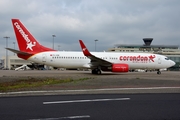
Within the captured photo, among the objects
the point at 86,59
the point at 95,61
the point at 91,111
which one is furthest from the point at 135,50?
the point at 91,111

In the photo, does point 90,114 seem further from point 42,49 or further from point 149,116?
point 42,49

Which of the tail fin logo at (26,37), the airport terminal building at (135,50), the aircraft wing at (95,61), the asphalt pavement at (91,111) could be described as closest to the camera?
the asphalt pavement at (91,111)

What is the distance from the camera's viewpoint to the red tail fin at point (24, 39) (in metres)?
28.6

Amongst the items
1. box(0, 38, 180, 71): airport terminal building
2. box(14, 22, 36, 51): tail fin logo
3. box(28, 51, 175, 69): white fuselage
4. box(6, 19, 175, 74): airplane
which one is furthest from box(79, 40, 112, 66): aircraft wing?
box(0, 38, 180, 71): airport terminal building

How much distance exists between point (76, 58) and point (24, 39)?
20.9 ft

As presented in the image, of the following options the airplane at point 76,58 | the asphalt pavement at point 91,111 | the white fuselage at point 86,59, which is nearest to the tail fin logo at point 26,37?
the airplane at point 76,58

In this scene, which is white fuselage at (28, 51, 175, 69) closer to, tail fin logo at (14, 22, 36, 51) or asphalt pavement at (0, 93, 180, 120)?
tail fin logo at (14, 22, 36, 51)

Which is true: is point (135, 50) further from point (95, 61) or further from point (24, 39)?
point (24, 39)

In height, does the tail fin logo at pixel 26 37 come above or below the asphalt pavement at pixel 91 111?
above

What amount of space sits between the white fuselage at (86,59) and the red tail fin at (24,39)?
1027mm

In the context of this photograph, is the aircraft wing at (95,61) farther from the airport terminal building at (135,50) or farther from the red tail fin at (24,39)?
the airport terminal building at (135,50)

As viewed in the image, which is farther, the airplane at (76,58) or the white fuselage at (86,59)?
the white fuselage at (86,59)

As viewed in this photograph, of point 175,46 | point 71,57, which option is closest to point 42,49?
point 71,57

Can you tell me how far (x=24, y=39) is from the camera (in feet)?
94.3
